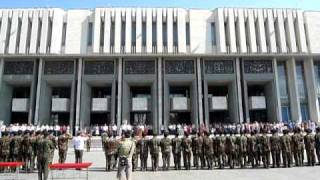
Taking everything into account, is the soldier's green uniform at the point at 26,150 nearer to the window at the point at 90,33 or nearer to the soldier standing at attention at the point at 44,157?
the soldier standing at attention at the point at 44,157

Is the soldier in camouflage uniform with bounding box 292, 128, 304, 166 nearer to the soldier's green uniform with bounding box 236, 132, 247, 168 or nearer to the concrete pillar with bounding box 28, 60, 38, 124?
the soldier's green uniform with bounding box 236, 132, 247, 168

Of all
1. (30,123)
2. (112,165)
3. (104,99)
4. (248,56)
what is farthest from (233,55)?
(112,165)

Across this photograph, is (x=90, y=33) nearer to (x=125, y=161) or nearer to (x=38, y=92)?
(x=38, y=92)

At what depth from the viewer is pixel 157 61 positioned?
113 ft

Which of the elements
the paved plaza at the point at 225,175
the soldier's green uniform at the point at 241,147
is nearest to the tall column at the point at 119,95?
the paved plaza at the point at 225,175

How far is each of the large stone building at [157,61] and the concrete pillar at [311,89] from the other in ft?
0.36

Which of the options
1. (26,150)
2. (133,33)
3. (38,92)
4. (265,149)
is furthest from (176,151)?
(38,92)

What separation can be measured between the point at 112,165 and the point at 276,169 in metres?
6.19

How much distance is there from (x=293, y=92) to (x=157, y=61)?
14144 millimetres

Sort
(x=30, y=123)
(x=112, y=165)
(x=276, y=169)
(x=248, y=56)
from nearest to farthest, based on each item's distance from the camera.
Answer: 1. (x=276, y=169)
2. (x=112, y=165)
3. (x=30, y=123)
4. (x=248, y=56)

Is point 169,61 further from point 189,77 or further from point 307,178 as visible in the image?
point 307,178

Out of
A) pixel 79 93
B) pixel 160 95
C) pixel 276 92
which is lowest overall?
pixel 160 95

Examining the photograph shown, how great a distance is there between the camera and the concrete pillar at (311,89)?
3428 cm

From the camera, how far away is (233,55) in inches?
1344
